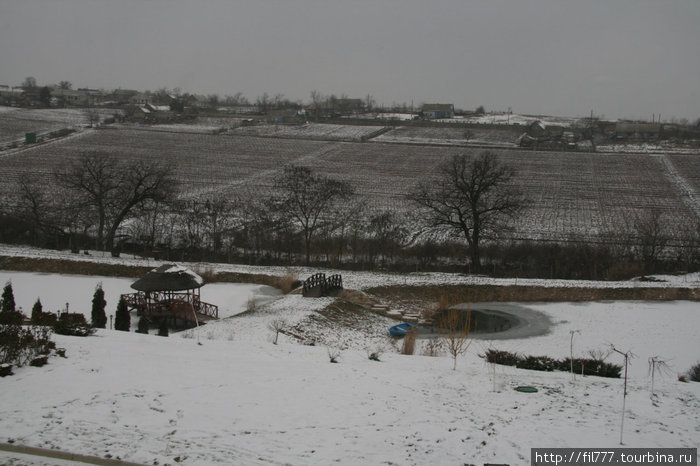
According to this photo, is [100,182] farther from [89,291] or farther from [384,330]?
[384,330]

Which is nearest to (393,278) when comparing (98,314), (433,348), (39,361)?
(433,348)

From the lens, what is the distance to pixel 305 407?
11203mm

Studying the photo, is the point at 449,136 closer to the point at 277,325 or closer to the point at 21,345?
the point at 277,325

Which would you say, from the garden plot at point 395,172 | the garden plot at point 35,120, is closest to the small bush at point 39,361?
the garden plot at point 395,172

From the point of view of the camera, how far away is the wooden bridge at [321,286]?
81.2 ft

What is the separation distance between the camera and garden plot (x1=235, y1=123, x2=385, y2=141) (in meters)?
92.8

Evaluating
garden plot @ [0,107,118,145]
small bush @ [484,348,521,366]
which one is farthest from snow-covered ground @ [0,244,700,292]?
garden plot @ [0,107,118,145]

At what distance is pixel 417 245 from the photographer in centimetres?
3697

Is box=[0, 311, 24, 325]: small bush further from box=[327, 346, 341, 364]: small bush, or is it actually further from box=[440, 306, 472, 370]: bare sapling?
box=[440, 306, 472, 370]: bare sapling

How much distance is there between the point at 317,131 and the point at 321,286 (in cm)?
7636

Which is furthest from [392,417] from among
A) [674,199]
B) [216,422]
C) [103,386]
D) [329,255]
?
[674,199]

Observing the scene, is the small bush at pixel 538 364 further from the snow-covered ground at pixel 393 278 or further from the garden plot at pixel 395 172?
the garden plot at pixel 395 172

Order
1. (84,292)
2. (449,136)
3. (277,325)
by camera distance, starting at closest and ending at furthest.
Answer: (277,325), (84,292), (449,136)

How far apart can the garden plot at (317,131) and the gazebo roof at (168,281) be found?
6945 cm
